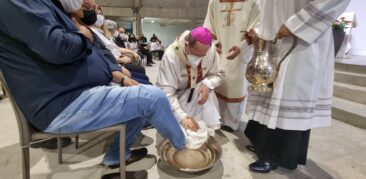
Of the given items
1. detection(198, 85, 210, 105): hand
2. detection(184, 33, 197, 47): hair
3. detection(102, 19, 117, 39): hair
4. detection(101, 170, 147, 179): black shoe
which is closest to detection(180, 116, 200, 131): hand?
detection(198, 85, 210, 105): hand

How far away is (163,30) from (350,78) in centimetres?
1528

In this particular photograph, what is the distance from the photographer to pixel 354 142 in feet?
7.34

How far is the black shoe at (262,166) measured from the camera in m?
1.68

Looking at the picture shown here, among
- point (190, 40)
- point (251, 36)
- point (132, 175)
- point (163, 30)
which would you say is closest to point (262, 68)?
Result: point (251, 36)

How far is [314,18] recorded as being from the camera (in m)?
1.30

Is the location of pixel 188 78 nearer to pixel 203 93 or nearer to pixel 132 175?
pixel 203 93

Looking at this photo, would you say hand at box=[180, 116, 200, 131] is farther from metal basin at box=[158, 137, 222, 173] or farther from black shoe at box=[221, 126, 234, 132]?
black shoe at box=[221, 126, 234, 132]

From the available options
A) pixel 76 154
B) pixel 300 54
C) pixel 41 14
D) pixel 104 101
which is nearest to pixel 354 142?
pixel 300 54

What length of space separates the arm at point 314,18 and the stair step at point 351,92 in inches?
92.0

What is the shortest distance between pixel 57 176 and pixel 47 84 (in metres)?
0.83

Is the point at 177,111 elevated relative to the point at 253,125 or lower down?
elevated

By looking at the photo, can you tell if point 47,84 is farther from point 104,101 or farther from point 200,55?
point 200,55

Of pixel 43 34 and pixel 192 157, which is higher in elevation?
pixel 43 34

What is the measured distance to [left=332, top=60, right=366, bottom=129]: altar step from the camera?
107 inches
